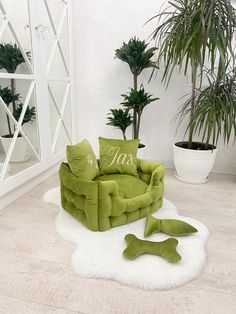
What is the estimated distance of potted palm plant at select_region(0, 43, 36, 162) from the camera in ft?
7.17

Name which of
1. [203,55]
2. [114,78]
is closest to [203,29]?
[203,55]

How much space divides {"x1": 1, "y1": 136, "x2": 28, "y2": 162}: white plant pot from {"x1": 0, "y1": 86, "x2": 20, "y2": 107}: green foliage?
0.33m

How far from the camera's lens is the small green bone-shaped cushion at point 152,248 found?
1594 mm

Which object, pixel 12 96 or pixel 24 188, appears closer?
pixel 12 96

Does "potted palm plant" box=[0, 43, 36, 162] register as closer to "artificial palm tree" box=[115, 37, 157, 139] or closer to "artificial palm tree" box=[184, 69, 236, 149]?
"artificial palm tree" box=[115, 37, 157, 139]

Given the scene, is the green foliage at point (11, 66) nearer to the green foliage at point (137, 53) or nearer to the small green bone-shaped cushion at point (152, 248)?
the green foliage at point (137, 53)

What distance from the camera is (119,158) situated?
2.31 m

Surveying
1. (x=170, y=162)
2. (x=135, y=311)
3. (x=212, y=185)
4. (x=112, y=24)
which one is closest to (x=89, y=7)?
(x=112, y=24)

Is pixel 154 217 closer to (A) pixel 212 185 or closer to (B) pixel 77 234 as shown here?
(B) pixel 77 234

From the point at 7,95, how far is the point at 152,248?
1752 mm

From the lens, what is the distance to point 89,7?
3.19 meters

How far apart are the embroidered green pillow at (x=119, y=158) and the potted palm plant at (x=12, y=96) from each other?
82 cm

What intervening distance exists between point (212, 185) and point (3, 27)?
252 cm

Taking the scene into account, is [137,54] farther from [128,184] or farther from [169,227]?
[169,227]
